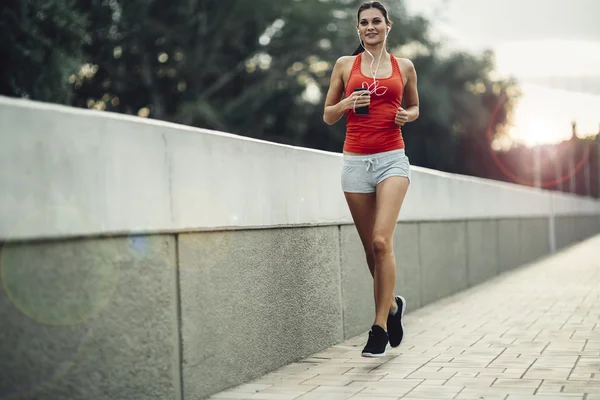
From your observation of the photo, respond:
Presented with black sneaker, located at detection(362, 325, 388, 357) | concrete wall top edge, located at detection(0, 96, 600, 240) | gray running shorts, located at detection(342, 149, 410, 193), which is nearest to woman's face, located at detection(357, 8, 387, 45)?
gray running shorts, located at detection(342, 149, 410, 193)

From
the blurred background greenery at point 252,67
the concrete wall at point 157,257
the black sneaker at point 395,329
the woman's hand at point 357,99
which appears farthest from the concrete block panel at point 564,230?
the woman's hand at point 357,99

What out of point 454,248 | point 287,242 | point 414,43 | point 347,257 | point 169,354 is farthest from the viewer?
point 414,43

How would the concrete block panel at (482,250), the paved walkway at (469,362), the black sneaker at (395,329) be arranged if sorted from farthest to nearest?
1. the concrete block panel at (482,250)
2. the black sneaker at (395,329)
3. the paved walkway at (469,362)

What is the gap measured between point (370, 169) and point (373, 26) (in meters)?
0.89

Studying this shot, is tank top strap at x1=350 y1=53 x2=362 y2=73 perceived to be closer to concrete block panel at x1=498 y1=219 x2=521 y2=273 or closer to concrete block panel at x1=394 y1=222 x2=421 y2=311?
concrete block panel at x1=394 y1=222 x2=421 y2=311

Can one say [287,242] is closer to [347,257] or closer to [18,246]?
[347,257]

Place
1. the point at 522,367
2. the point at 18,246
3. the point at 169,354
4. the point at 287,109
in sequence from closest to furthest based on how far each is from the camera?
1. the point at 18,246
2. the point at 169,354
3. the point at 522,367
4. the point at 287,109

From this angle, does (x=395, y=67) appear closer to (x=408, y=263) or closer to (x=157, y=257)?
(x=157, y=257)

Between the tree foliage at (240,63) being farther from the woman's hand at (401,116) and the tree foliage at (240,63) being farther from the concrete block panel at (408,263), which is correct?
the woman's hand at (401,116)

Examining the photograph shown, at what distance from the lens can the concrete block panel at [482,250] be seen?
40.0 ft

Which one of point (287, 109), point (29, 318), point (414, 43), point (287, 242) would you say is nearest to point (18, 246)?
point (29, 318)

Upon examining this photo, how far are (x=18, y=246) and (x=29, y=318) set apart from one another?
0.86ft

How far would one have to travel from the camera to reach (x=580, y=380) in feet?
16.2

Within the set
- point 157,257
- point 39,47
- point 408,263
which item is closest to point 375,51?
point 157,257
